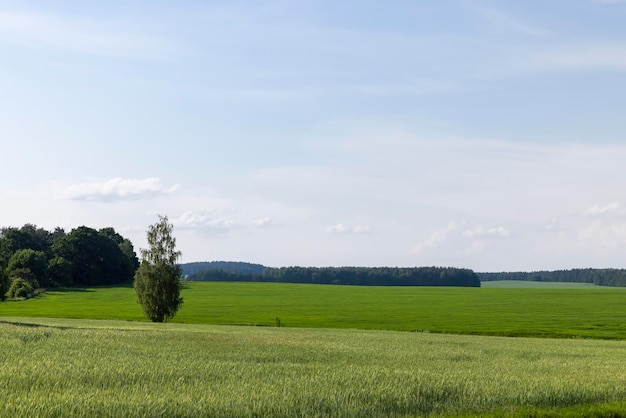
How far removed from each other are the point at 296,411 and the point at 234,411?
139 centimetres

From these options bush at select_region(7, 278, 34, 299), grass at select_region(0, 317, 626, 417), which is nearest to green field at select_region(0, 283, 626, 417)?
grass at select_region(0, 317, 626, 417)

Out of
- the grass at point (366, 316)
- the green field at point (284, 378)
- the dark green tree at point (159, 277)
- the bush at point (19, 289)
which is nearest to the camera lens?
the green field at point (284, 378)

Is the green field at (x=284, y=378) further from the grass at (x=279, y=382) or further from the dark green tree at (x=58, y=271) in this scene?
the dark green tree at (x=58, y=271)

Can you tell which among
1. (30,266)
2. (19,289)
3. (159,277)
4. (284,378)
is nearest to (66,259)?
(30,266)

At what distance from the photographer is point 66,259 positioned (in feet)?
523

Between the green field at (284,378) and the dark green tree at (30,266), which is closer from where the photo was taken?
the green field at (284,378)

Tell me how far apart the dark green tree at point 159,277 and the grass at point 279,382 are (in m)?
47.7

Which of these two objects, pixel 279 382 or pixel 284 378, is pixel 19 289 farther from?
pixel 279 382

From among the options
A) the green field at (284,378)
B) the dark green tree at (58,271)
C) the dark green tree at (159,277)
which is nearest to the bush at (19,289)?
the dark green tree at (58,271)

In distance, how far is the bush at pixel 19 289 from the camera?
121m

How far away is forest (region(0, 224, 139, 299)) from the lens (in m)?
144

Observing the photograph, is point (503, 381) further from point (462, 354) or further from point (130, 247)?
point (130, 247)

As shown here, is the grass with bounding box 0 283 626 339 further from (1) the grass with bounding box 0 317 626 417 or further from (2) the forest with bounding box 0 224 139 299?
→ (1) the grass with bounding box 0 317 626 417

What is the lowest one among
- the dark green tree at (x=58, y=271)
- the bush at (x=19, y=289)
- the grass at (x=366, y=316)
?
the grass at (x=366, y=316)
